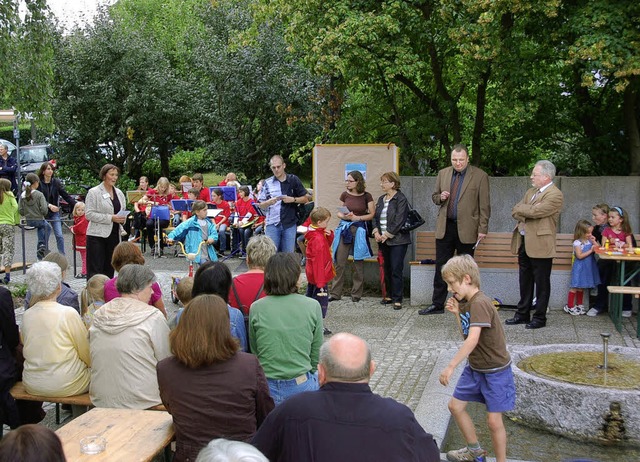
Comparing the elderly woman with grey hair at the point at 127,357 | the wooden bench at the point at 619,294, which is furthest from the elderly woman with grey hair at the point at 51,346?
the wooden bench at the point at 619,294

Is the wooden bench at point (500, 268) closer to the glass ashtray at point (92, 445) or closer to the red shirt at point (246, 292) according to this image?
the red shirt at point (246, 292)

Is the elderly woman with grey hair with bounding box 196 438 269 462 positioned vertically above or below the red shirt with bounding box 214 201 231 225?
above

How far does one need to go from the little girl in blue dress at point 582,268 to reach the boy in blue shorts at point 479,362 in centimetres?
513

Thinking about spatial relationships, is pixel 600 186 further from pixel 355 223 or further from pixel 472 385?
pixel 472 385

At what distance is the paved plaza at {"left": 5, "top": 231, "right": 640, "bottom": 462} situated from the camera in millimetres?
6754

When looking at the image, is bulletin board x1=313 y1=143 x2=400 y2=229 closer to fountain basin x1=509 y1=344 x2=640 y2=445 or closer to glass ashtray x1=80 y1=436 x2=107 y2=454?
fountain basin x1=509 y1=344 x2=640 y2=445

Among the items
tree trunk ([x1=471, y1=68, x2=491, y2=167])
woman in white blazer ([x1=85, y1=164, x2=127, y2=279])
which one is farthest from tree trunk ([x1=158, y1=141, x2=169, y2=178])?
woman in white blazer ([x1=85, y1=164, x2=127, y2=279])

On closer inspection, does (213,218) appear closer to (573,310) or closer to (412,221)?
(412,221)

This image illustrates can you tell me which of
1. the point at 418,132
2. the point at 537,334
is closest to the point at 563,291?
the point at 537,334

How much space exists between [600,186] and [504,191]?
129 centimetres

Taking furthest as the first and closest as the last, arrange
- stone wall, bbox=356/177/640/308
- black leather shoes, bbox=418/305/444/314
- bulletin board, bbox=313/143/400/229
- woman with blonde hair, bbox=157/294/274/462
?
bulletin board, bbox=313/143/400/229 → stone wall, bbox=356/177/640/308 → black leather shoes, bbox=418/305/444/314 → woman with blonde hair, bbox=157/294/274/462

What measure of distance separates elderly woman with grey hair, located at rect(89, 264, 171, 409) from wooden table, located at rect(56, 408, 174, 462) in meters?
0.53

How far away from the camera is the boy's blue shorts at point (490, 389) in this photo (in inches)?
207

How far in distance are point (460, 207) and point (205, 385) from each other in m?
6.53
